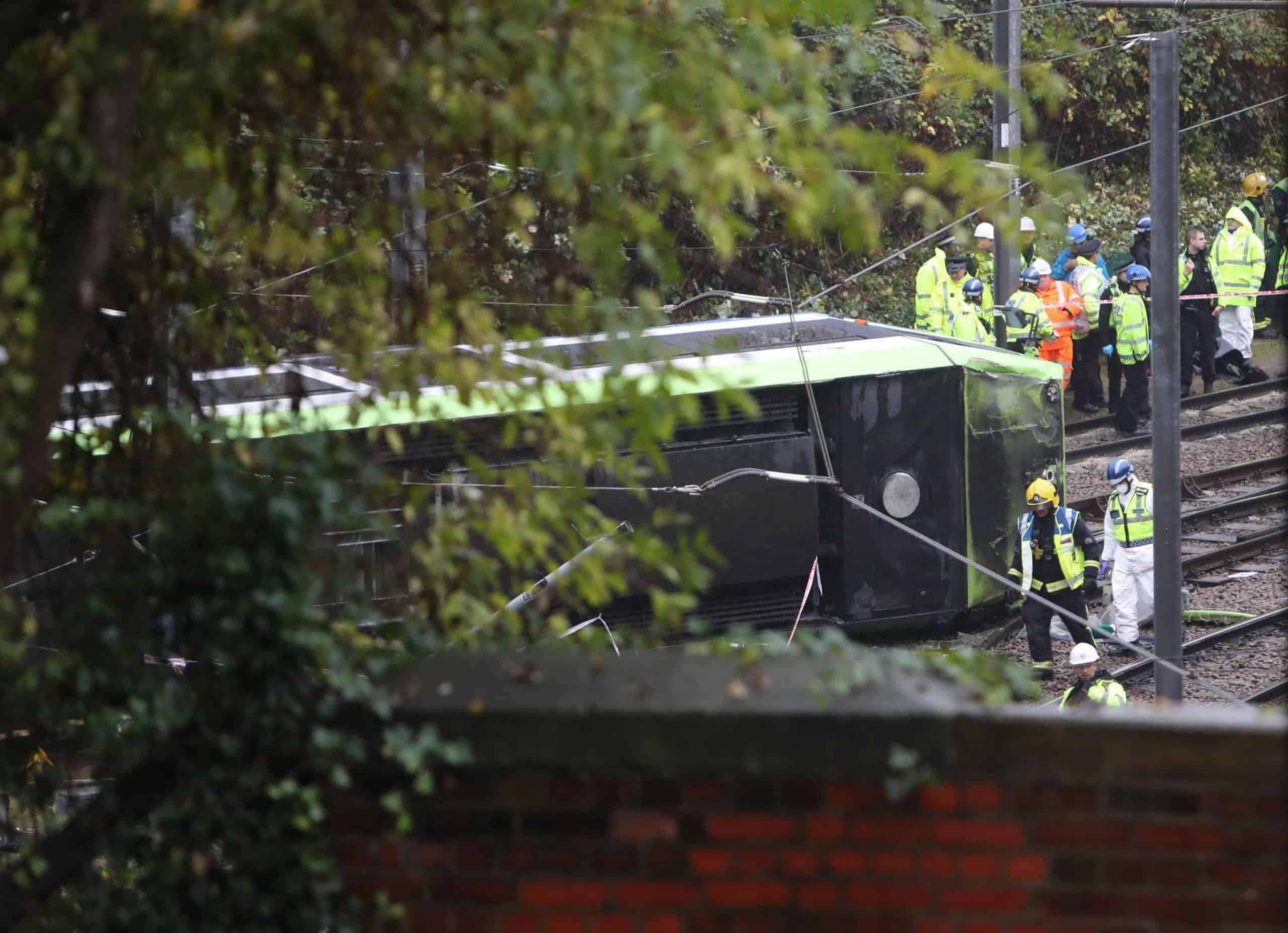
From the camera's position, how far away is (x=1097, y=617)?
14836 millimetres

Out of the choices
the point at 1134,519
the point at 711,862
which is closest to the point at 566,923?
the point at 711,862

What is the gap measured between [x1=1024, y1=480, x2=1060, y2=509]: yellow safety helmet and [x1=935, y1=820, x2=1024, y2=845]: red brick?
10.9 metres

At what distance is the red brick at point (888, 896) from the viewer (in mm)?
2906

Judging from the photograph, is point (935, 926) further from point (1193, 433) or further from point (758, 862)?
point (1193, 433)

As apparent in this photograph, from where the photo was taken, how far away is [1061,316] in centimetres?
1977

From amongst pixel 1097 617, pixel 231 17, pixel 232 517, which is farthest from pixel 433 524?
pixel 1097 617

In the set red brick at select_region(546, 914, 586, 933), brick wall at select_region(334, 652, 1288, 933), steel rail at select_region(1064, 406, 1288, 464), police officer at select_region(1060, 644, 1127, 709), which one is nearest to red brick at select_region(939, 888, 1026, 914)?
brick wall at select_region(334, 652, 1288, 933)

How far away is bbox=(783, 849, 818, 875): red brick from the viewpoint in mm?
2939

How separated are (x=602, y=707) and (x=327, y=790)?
0.65 m

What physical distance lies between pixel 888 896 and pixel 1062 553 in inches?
435

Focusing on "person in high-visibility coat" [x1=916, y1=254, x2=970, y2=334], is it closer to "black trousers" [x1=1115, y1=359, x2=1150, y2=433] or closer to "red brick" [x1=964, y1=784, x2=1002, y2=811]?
"black trousers" [x1=1115, y1=359, x2=1150, y2=433]

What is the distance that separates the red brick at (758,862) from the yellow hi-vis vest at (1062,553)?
11.0 m

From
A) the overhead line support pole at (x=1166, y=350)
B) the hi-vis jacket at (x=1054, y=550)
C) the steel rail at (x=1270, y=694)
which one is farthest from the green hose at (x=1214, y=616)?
the overhead line support pole at (x=1166, y=350)

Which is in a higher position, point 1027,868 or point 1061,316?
point 1061,316
